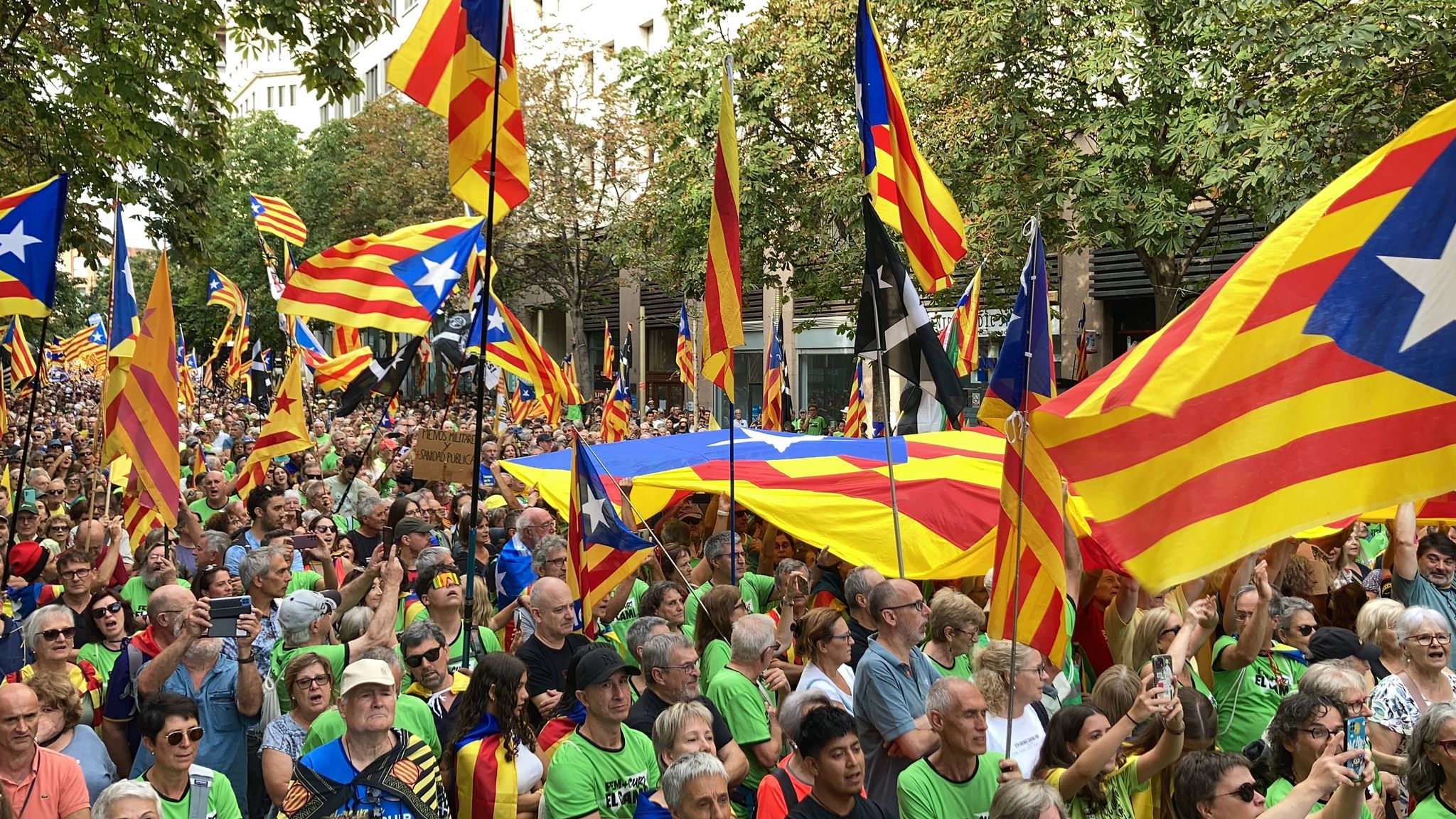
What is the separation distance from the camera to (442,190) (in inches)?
1622

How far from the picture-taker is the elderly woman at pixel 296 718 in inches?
227

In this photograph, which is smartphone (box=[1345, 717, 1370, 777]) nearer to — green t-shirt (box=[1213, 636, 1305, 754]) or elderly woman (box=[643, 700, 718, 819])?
green t-shirt (box=[1213, 636, 1305, 754])

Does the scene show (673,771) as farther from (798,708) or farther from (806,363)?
(806,363)

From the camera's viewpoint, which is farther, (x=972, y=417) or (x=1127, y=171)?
(x=972, y=417)

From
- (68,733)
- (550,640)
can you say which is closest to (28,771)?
(68,733)

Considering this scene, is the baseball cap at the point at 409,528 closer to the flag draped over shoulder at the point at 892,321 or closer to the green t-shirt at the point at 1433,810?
the flag draped over shoulder at the point at 892,321

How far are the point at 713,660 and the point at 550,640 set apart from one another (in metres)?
0.82

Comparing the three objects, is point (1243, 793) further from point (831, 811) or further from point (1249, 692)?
point (1249, 692)

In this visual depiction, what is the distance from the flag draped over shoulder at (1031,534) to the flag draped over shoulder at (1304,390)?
0.59 m

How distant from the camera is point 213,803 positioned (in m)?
5.39

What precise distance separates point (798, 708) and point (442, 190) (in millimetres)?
37137

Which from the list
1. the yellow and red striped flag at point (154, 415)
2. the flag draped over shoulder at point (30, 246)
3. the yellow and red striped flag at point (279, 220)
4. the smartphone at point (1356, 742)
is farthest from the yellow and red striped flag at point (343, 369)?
the smartphone at point (1356, 742)

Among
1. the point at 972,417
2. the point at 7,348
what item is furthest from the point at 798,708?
the point at 972,417

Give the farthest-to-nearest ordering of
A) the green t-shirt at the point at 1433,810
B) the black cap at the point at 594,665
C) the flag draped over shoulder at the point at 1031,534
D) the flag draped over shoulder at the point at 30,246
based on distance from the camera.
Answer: the flag draped over shoulder at the point at 30,246
the black cap at the point at 594,665
the flag draped over shoulder at the point at 1031,534
the green t-shirt at the point at 1433,810
